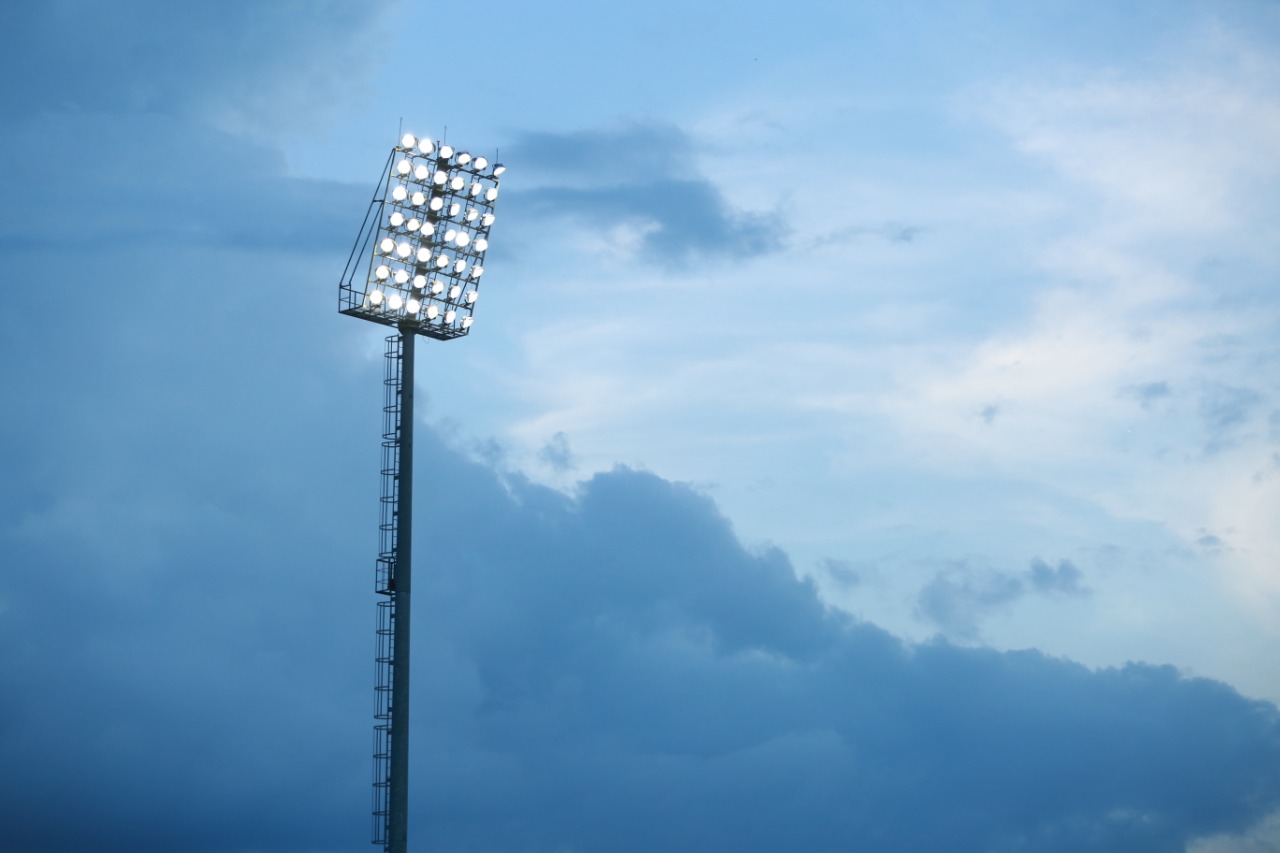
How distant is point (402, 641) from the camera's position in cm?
5169

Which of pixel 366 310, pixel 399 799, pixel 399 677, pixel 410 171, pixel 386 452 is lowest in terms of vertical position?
pixel 399 799

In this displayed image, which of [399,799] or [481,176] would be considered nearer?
[399,799]

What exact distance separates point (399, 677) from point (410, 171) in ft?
50.7

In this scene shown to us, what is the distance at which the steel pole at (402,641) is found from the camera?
51156 mm

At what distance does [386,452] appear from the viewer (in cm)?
5331

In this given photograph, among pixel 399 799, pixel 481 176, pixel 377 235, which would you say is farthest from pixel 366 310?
pixel 399 799

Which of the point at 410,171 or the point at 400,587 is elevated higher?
the point at 410,171

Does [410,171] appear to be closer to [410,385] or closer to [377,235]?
[377,235]

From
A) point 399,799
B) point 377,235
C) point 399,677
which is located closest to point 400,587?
point 399,677

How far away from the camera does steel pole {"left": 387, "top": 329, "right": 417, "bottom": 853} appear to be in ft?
168

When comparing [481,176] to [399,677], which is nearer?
[399,677]

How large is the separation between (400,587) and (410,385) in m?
6.34

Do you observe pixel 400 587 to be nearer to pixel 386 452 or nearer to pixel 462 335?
pixel 386 452

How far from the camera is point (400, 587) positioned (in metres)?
52.1
